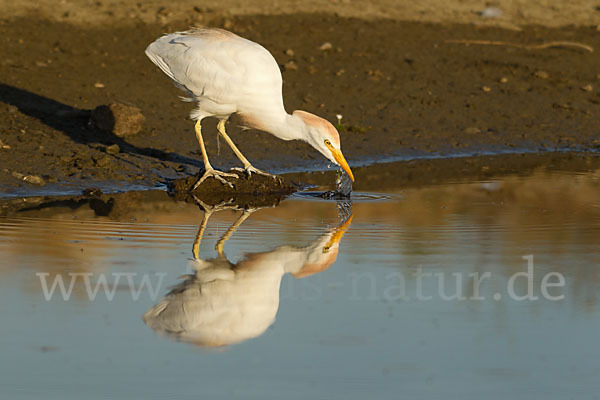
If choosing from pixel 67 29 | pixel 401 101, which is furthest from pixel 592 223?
pixel 67 29

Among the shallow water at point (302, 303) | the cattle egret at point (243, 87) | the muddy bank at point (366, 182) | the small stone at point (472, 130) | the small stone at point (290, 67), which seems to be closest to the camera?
the shallow water at point (302, 303)

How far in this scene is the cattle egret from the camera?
27.0 ft

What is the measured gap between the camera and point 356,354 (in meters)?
4.63

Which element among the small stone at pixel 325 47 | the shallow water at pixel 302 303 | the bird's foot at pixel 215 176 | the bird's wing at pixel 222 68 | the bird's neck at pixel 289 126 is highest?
the small stone at pixel 325 47

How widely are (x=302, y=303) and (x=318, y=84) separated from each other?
281 inches

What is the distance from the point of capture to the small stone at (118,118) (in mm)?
10172

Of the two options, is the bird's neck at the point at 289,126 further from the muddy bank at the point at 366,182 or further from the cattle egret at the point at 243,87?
the muddy bank at the point at 366,182

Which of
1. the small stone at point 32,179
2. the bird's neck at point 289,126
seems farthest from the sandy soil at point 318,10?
the bird's neck at point 289,126

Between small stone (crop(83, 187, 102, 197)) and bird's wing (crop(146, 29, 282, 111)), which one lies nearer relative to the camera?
bird's wing (crop(146, 29, 282, 111))

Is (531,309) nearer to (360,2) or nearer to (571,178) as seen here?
(571,178)

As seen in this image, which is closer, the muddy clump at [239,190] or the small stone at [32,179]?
the muddy clump at [239,190]

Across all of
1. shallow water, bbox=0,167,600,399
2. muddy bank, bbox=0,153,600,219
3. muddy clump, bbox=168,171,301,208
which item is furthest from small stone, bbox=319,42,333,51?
shallow water, bbox=0,167,600,399

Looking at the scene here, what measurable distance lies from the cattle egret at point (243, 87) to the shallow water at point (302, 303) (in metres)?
0.62

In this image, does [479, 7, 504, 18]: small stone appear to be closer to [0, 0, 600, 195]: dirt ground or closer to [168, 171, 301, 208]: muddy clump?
[0, 0, 600, 195]: dirt ground
